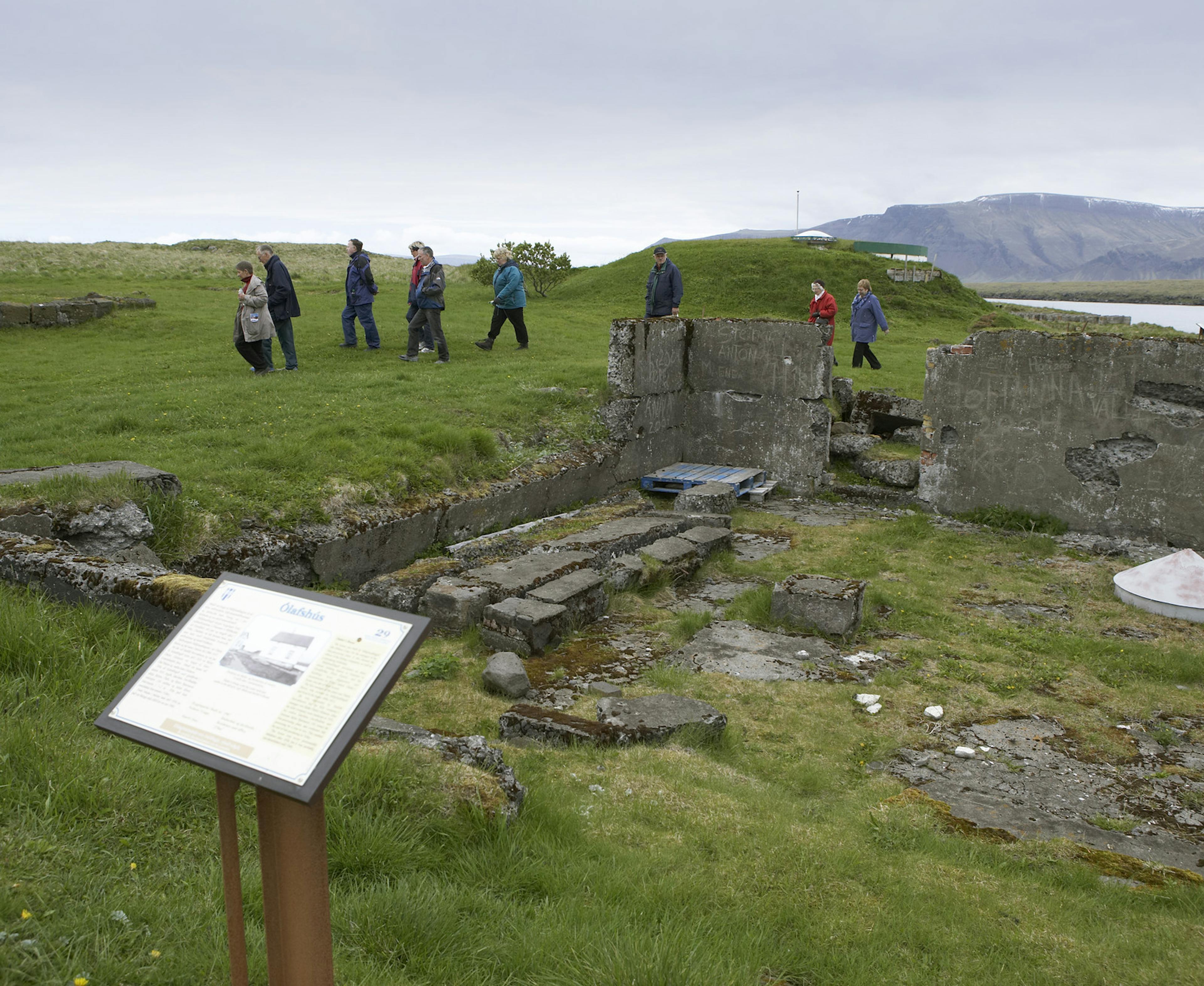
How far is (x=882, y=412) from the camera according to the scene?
1360 cm

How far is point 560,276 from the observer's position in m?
29.5

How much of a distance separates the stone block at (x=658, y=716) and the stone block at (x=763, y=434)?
686 centimetres

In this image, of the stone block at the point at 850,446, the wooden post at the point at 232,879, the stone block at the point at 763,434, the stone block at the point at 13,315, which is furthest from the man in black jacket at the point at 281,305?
the wooden post at the point at 232,879

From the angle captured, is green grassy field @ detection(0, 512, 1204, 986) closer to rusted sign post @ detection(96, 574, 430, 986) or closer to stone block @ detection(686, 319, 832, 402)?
rusted sign post @ detection(96, 574, 430, 986)

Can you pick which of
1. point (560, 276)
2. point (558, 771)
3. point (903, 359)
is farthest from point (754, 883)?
point (560, 276)

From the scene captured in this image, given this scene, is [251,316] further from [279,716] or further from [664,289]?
[279,716]

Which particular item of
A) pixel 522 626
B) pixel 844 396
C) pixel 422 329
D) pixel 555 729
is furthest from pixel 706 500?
pixel 422 329

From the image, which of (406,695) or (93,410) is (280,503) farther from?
(93,410)

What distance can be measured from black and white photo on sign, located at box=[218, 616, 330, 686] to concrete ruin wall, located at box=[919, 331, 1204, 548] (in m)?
9.47

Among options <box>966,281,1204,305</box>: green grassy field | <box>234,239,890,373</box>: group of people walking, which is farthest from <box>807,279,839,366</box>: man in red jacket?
<box>966,281,1204,305</box>: green grassy field

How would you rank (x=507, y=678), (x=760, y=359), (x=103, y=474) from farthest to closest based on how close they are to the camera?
1. (x=760, y=359)
2. (x=103, y=474)
3. (x=507, y=678)

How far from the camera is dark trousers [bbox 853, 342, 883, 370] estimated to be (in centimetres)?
1681

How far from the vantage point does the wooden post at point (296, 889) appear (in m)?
2.30

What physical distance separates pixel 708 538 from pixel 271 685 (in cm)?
702
